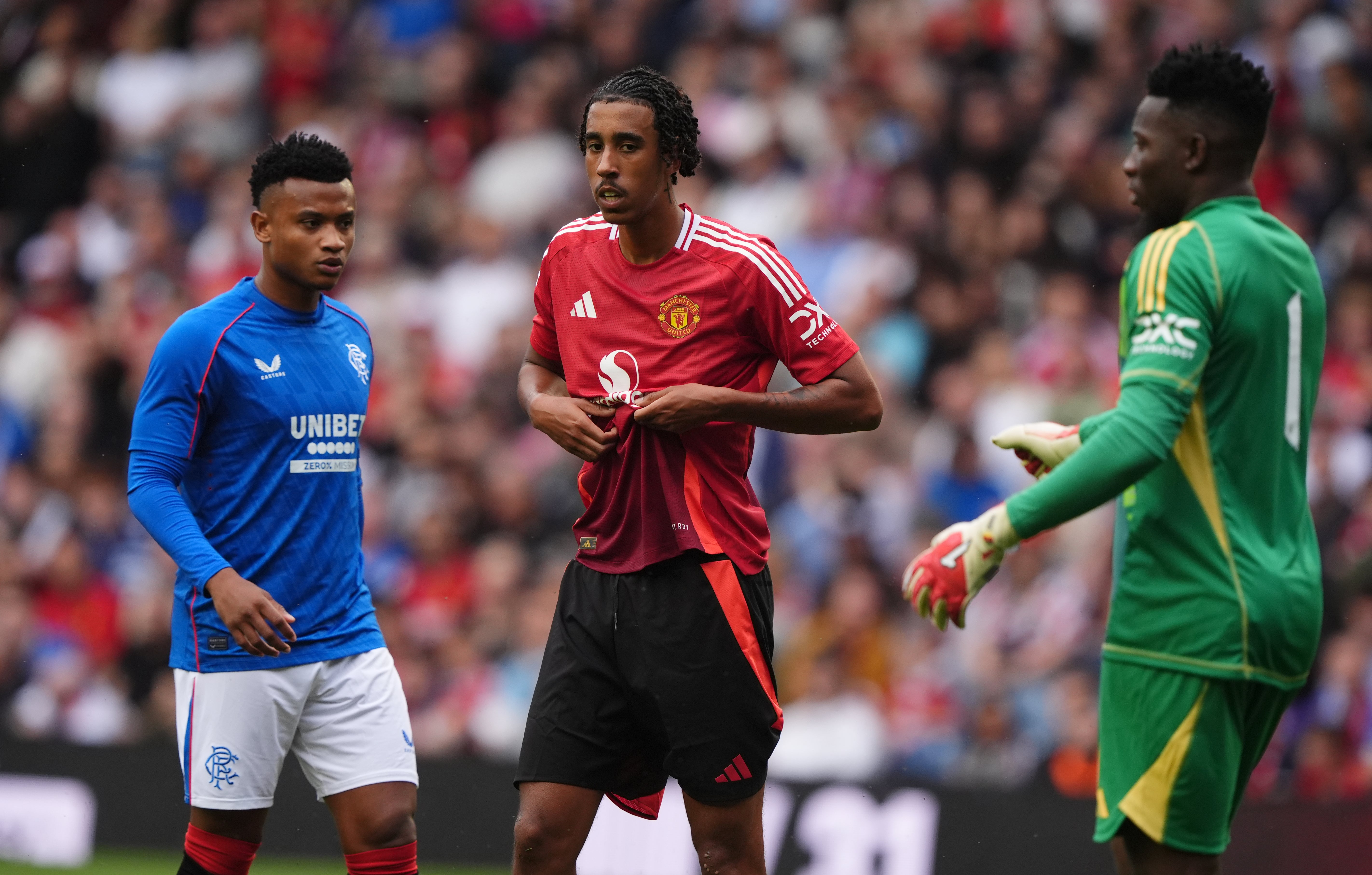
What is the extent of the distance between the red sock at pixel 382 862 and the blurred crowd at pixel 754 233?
3.20 meters

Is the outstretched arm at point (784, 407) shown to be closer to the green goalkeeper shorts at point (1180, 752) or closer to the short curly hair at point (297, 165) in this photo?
the green goalkeeper shorts at point (1180, 752)

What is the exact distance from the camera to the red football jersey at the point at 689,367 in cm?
456

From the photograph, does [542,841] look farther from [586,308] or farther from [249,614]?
[586,308]

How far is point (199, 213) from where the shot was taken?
1249cm

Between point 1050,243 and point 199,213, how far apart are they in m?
6.64

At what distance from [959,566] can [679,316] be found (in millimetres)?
1372

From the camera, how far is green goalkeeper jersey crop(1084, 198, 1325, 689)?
3592 mm

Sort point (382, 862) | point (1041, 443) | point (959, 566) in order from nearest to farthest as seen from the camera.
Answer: point (959, 566) < point (1041, 443) < point (382, 862)

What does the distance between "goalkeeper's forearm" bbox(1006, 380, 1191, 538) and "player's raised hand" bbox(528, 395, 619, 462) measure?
139cm

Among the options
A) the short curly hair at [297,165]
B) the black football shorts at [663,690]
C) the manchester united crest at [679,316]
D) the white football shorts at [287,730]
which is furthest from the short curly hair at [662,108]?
the white football shorts at [287,730]

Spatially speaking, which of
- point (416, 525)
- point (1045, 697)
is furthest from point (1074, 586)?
point (416, 525)

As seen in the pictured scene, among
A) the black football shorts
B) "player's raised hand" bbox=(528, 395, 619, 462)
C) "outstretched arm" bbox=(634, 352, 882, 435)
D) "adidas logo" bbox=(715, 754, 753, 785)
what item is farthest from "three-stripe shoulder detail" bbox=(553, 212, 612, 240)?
"adidas logo" bbox=(715, 754, 753, 785)

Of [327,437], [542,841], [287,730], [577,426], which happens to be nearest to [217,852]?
[287,730]

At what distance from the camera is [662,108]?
4559 millimetres
